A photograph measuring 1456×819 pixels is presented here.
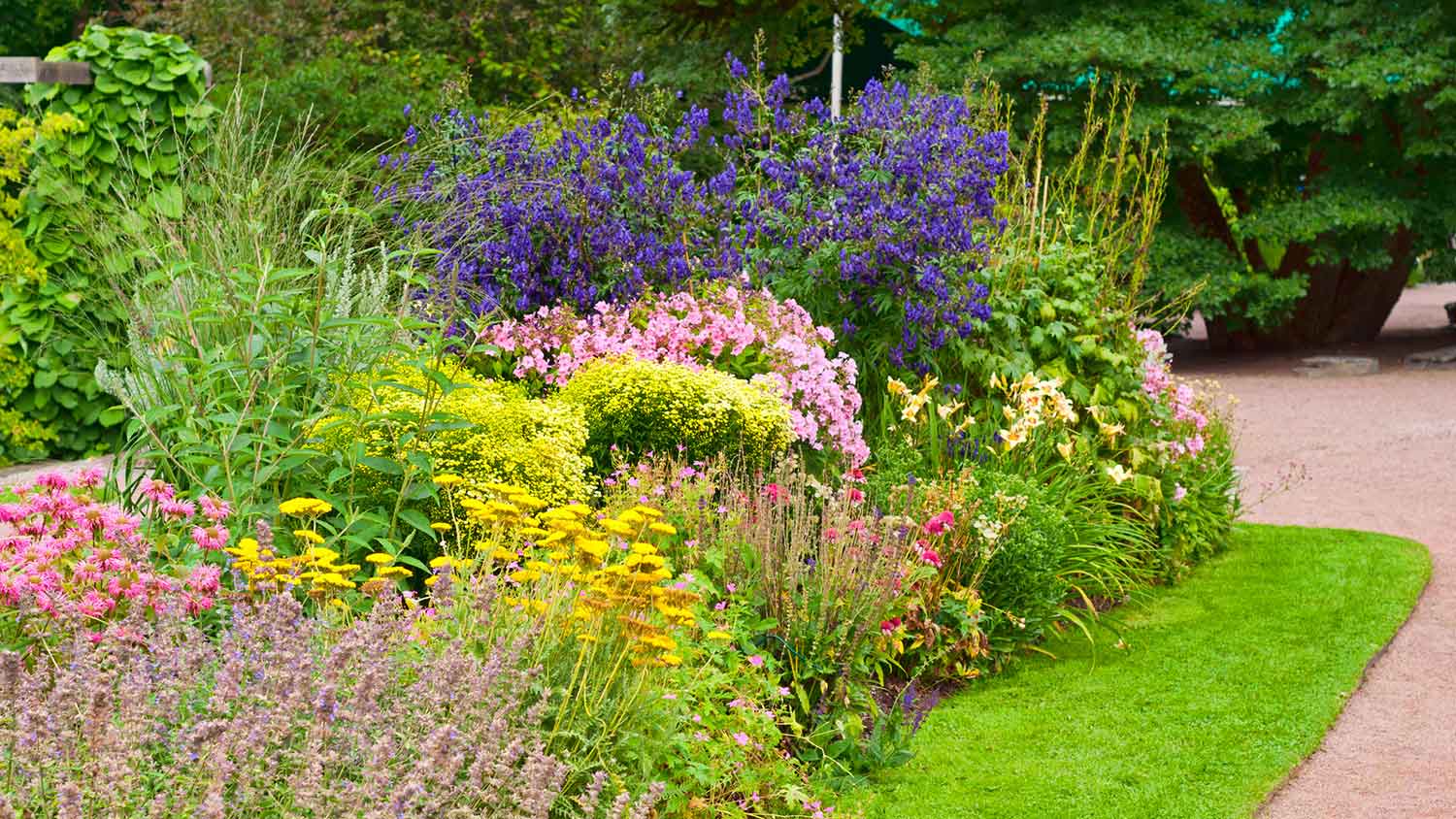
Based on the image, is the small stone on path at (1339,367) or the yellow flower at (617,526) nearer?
the yellow flower at (617,526)

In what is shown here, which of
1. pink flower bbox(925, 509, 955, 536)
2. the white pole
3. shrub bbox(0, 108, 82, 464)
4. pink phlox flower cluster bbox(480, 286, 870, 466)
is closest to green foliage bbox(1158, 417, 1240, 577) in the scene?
pink phlox flower cluster bbox(480, 286, 870, 466)

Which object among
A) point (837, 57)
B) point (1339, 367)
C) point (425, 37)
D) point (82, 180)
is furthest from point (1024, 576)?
point (837, 57)

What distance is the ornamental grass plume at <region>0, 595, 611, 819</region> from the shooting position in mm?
2338

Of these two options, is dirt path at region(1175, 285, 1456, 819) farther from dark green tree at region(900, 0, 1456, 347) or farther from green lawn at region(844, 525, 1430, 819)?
dark green tree at region(900, 0, 1456, 347)

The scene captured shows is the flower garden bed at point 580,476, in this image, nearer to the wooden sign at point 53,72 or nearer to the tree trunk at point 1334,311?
the wooden sign at point 53,72

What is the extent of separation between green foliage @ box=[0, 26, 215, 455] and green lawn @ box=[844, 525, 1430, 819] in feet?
16.3

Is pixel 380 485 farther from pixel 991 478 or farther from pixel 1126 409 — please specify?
pixel 1126 409

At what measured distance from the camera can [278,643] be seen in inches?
107

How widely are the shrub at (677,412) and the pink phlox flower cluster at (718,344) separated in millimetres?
174

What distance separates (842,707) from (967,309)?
7.28ft

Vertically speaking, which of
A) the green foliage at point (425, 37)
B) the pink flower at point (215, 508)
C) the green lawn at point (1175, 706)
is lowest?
the green lawn at point (1175, 706)

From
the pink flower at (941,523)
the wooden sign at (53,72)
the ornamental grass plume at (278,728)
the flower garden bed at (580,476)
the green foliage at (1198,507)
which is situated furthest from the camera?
the wooden sign at (53,72)

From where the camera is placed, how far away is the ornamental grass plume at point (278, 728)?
2338 millimetres

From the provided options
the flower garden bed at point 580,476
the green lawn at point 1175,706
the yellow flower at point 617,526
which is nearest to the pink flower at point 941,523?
the flower garden bed at point 580,476
